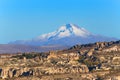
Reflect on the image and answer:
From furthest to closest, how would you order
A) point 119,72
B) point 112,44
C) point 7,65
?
point 112,44 < point 7,65 < point 119,72

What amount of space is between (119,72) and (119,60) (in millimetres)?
20410

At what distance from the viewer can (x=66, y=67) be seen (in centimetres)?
12475

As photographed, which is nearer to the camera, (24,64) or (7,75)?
(7,75)

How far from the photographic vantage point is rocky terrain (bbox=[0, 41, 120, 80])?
A: 373ft

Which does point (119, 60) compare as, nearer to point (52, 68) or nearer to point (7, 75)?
point (52, 68)

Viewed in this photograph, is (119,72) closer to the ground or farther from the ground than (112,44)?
closer to the ground

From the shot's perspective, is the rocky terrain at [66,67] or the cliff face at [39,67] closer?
the rocky terrain at [66,67]

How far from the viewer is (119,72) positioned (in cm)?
11725

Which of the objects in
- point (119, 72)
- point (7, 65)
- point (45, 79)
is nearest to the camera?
point (45, 79)

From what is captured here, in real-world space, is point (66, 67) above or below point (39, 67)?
below

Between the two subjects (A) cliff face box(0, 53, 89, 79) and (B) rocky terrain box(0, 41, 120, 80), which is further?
(A) cliff face box(0, 53, 89, 79)

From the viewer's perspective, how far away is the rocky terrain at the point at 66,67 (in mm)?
113688

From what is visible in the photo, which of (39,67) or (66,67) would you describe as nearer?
(39,67)

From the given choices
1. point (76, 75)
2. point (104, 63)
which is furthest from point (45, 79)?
point (104, 63)
